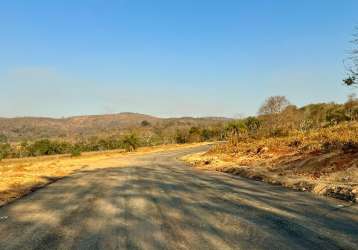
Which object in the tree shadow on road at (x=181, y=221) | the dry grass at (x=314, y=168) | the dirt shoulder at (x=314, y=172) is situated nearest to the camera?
the tree shadow on road at (x=181, y=221)

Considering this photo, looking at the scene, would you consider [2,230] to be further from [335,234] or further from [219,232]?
[335,234]

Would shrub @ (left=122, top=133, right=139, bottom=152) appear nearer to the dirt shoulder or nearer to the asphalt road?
the dirt shoulder

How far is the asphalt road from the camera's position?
6438 millimetres

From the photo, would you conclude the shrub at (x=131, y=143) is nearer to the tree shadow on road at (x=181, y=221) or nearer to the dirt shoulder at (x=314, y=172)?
the dirt shoulder at (x=314, y=172)

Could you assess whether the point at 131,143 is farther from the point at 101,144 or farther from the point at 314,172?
the point at 314,172

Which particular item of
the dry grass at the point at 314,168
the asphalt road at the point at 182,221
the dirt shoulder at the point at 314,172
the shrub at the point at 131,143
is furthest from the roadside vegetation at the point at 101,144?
the asphalt road at the point at 182,221

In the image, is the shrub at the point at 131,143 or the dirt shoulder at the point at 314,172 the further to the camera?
the shrub at the point at 131,143

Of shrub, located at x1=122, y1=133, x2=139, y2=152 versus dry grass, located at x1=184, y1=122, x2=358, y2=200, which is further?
shrub, located at x1=122, y1=133, x2=139, y2=152

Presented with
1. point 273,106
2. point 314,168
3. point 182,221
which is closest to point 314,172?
point 314,168

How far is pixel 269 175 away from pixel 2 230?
39.0 feet

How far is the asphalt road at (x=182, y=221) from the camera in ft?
21.1

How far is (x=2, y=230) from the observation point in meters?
7.84

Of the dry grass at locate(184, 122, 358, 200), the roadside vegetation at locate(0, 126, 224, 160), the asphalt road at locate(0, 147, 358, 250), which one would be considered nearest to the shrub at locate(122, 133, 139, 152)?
the roadside vegetation at locate(0, 126, 224, 160)

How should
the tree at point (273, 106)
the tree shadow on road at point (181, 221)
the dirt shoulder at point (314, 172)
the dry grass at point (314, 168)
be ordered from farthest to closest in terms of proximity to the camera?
1. the tree at point (273, 106)
2. the dry grass at point (314, 168)
3. the dirt shoulder at point (314, 172)
4. the tree shadow on road at point (181, 221)
